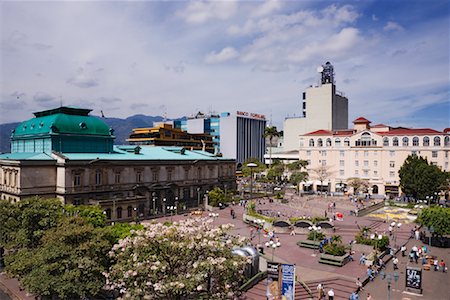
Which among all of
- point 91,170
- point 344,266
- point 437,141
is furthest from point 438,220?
point 91,170

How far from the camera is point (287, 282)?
80.1 ft

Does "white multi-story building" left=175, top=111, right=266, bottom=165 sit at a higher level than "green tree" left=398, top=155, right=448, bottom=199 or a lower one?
higher

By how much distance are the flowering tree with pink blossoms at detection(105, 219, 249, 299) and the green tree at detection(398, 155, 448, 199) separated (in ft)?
196

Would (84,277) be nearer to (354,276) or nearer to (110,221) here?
(354,276)

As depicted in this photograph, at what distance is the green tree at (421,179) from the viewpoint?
67.8 m

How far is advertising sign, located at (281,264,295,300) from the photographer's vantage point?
2428 cm

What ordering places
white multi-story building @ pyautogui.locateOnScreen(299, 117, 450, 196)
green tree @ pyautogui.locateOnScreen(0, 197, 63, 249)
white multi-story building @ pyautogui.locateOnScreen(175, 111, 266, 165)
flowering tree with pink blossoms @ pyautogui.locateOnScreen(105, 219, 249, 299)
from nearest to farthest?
flowering tree with pink blossoms @ pyautogui.locateOnScreen(105, 219, 249, 299) → green tree @ pyautogui.locateOnScreen(0, 197, 63, 249) → white multi-story building @ pyautogui.locateOnScreen(299, 117, 450, 196) → white multi-story building @ pyautogui.locateOnScreen(175, 111, 266, 165)

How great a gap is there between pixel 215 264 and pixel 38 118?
2163 inches

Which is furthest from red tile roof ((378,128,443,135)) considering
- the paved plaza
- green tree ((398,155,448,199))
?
the paved plaza

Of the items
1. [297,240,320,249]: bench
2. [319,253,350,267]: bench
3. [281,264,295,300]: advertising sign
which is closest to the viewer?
[281,264,295,300]: advertising sign

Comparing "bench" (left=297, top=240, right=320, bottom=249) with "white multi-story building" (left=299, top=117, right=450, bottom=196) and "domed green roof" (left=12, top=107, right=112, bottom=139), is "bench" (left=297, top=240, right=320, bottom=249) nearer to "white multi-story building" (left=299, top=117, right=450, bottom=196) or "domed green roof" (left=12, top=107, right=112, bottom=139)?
"domed green roof" (left=12, top=107, right=112, bottom=139)

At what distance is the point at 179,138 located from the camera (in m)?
129

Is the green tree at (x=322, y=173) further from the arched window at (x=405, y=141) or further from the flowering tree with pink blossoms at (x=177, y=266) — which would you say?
the flowering tree with pink blossoms at (x=177, y=266)

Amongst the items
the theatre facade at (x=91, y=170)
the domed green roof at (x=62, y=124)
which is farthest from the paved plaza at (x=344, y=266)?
the domed green roof at (x=62, y=124)
